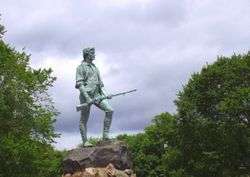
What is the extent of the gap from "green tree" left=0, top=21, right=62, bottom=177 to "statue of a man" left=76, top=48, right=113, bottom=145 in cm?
705

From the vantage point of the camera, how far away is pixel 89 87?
27969 mm

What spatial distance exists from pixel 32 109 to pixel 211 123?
41.1 ft

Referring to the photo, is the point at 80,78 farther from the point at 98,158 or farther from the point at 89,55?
the point at 98,158

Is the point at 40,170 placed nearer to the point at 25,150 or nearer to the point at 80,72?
the point at 25,150

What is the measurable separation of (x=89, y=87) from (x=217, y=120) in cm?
1724

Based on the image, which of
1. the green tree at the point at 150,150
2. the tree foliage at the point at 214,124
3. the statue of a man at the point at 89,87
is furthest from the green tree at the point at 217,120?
the statue of a man at the point at 89,87

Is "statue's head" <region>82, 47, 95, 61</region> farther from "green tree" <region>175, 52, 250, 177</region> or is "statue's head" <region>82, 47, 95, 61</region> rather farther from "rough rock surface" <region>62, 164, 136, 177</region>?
"green tree" <region>175, 52, 250, 177</region>

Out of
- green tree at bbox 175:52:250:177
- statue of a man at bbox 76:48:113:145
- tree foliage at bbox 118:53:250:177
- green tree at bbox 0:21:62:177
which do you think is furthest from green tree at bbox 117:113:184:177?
statue of a man at bbox 76:48:113:145

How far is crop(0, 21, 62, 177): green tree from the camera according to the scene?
113ft

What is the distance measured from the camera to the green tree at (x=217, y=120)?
1670 inches

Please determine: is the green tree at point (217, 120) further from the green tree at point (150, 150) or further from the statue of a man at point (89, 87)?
the statue of a man at point (89, 87)

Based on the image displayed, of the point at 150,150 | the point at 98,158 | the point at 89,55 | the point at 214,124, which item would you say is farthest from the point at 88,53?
the point at 150,150

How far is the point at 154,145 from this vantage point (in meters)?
56.7

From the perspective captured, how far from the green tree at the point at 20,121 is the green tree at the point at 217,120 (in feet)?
35.1
